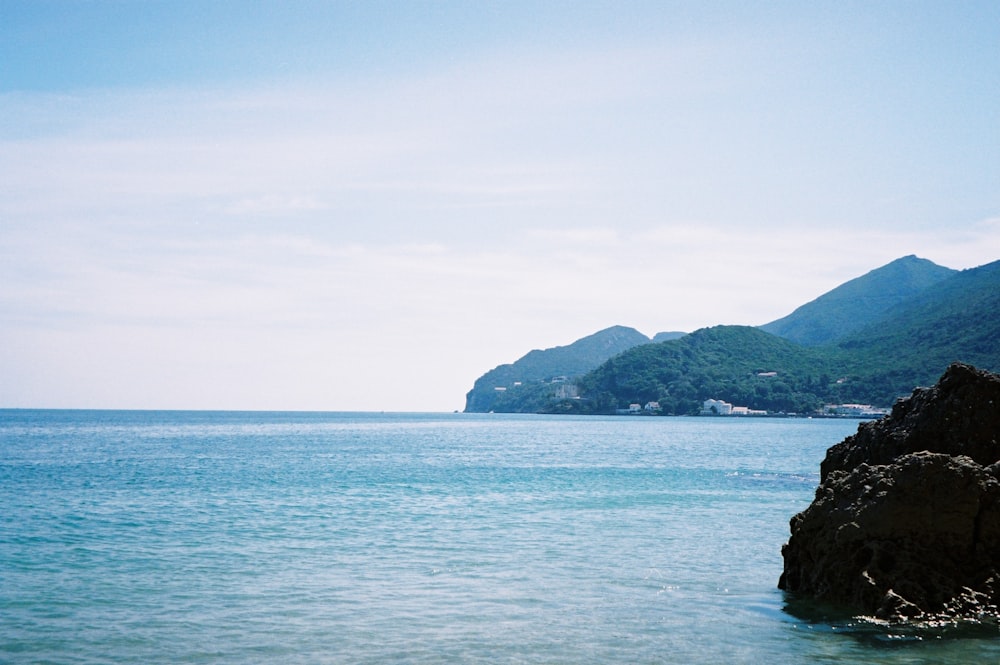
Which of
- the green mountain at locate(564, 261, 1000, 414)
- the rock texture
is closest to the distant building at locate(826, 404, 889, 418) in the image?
the green mountain at locate(564, 261, 1000, 414)

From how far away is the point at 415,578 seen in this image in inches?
680

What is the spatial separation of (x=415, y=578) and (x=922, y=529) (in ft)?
30.8

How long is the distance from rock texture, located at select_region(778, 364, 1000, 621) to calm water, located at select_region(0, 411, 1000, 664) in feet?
2.59

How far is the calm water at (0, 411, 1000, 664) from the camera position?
12375 millimetres

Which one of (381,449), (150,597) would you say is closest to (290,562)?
(150,597)

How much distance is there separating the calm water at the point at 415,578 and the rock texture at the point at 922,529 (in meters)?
0.79

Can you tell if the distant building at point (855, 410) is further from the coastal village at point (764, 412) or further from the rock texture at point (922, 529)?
the rock texture at point (922, 529)

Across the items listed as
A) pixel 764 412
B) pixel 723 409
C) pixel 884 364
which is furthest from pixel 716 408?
pixel 884 364

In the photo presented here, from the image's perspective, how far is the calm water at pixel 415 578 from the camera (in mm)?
12375

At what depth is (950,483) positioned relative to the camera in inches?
546

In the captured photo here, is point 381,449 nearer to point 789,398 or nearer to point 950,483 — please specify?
point 950,483

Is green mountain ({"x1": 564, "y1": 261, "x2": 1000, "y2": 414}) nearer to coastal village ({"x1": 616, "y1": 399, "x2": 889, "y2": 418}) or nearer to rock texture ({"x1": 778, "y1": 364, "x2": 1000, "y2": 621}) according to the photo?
coastal village ({"x1": 616, "y1": 399, "x2": 889, "y2": 418})

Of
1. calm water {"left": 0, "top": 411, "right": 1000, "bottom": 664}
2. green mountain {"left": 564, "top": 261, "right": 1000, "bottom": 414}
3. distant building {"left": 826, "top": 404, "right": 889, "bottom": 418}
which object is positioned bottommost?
calm water {"left": 0, "top": 411, "right": 1000, "bottom": 664}

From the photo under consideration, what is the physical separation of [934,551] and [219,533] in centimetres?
1778
